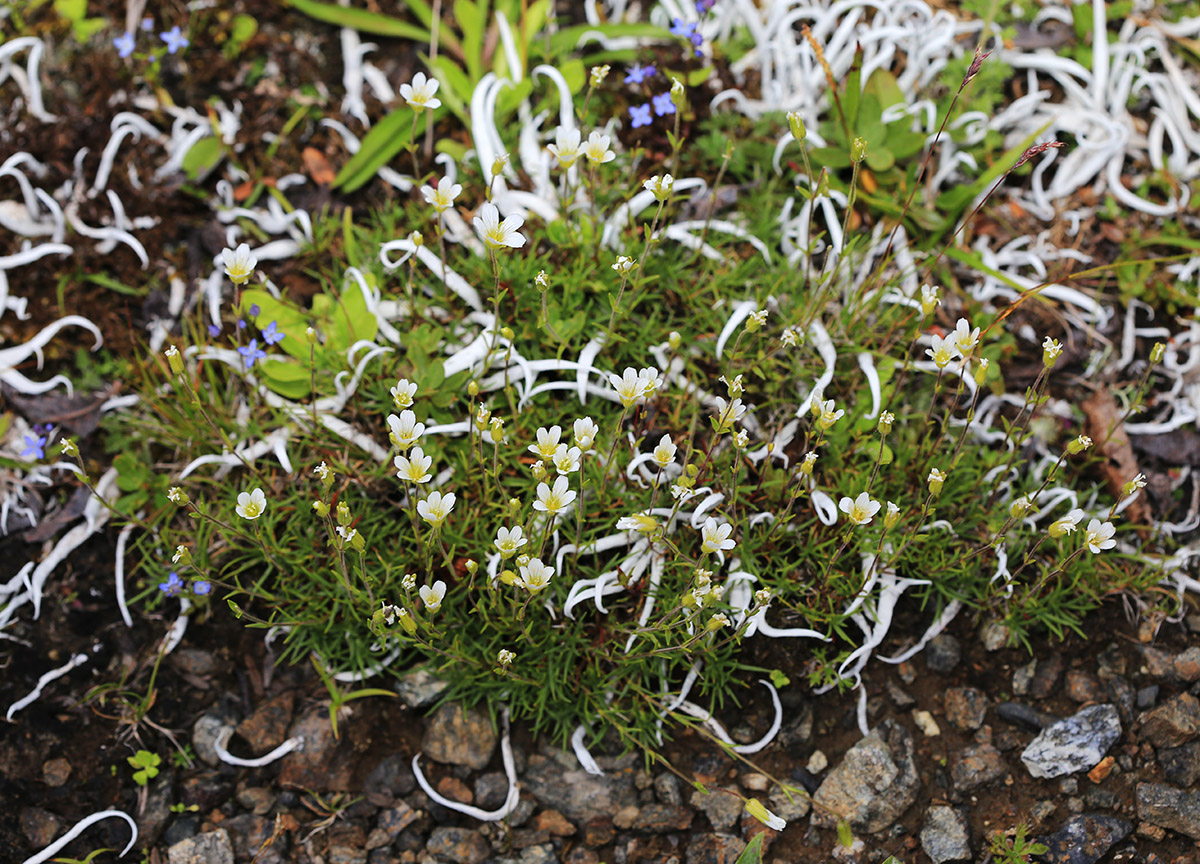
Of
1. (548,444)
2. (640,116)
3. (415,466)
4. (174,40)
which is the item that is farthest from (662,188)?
(174,40)

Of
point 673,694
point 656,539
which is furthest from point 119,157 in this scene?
point 673,694

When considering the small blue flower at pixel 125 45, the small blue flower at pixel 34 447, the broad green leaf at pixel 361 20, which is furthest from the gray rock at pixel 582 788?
the small blue flower at pixel 125 45

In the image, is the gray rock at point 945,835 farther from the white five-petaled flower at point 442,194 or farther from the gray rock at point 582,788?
the white five-petaled flower at point 442,194

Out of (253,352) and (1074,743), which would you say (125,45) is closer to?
(253,352)

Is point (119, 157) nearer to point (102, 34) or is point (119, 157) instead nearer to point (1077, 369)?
point (102, 34)

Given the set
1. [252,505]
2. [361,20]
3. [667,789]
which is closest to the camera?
[252,505]
